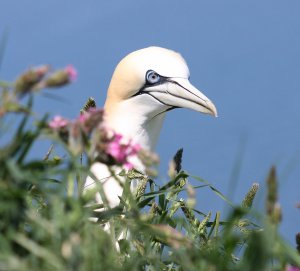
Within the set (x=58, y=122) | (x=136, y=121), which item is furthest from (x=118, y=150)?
(x=136, y=121)

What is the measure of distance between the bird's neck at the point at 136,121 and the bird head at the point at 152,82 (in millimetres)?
14

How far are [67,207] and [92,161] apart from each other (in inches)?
6.0

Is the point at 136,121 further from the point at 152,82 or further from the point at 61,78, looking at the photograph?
the point at 61,78

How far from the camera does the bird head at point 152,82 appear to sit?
7480 millimetres

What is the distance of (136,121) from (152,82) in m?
0.36

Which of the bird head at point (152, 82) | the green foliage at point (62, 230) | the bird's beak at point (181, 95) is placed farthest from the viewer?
the bird head at point (152, 82)

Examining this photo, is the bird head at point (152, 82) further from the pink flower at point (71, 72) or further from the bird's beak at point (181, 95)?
the pink flower at point (71, 72)

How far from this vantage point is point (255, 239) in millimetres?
2688

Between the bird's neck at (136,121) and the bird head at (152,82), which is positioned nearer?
the bird's neck at (136,121)

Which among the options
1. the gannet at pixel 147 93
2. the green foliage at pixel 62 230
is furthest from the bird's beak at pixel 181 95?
the green foliage at pixel 62 230

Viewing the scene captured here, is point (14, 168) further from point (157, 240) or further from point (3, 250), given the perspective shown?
point (157, 240)

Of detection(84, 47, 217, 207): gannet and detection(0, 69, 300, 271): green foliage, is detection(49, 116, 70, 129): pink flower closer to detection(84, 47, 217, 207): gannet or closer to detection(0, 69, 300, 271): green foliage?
detection(0, 69, 300, 271): green foliage

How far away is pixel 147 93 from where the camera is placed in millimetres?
7656

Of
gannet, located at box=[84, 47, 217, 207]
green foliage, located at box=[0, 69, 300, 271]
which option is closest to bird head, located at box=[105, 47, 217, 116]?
gannet, located at box=[84, 47, 217, 207]
